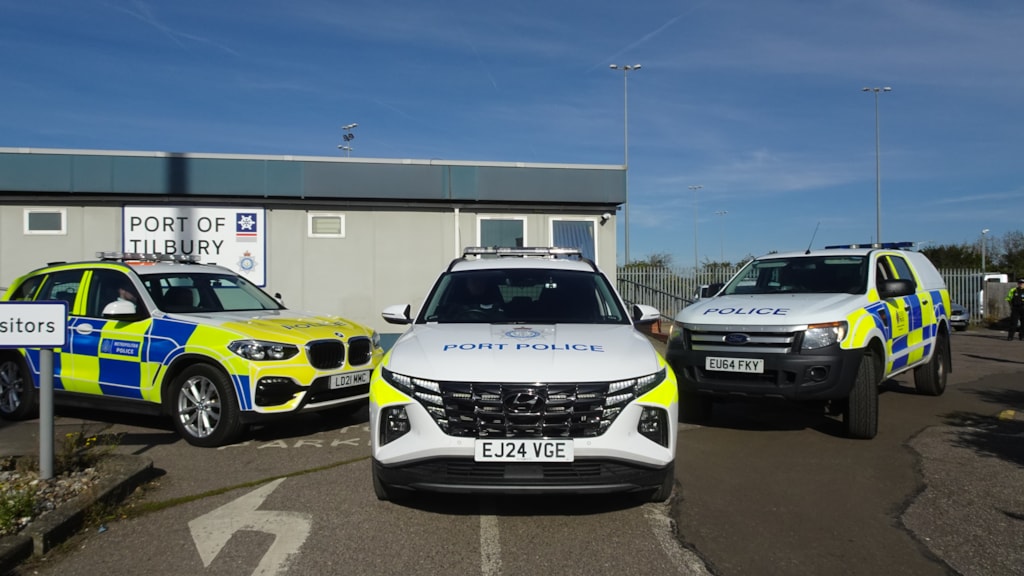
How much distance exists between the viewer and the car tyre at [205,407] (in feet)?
22.2

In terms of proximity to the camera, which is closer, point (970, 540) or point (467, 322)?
point (970, 540)

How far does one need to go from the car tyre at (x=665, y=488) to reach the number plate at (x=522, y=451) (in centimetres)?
67

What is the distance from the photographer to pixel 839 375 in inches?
267

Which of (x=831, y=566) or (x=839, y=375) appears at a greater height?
(x=839, y=375)

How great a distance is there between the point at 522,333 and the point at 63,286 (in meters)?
5.74

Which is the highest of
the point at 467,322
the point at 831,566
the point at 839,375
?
the point at 467,322

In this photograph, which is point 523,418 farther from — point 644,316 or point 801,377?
point 801,377

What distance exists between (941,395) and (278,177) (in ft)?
35.6

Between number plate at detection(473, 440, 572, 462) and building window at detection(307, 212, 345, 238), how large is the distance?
1056 centimetres

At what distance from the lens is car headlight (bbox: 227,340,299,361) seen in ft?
22.1

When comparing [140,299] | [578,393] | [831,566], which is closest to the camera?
[831,566]

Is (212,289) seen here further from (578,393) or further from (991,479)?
(991,479)

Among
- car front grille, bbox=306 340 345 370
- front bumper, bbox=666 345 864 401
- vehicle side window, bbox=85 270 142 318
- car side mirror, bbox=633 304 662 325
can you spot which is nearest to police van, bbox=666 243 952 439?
front bumper, bbox=666 345 864 401

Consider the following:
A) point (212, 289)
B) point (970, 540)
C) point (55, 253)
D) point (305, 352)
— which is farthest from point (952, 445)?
point (55, 253)
